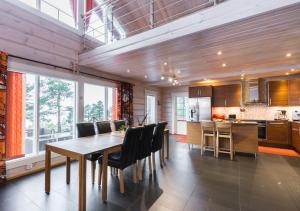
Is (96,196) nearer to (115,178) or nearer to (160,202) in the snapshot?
(115,178)

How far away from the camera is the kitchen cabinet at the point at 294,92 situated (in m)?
4.74

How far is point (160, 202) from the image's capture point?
2.04 m

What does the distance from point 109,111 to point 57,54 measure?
7.44 ft

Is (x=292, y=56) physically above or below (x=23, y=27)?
below

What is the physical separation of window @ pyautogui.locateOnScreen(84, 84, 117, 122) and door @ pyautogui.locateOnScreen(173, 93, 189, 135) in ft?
11.7

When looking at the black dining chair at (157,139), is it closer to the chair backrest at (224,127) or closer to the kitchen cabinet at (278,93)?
the chair backrest at (224,127)

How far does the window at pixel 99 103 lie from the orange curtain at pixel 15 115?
151 centimetres

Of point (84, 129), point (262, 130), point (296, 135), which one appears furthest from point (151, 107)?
point (296, 135)

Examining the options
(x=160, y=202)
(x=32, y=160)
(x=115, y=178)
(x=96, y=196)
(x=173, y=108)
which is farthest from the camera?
(x=173, y=108)

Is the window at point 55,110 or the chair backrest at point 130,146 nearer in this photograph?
the chair backrest at point 130,146

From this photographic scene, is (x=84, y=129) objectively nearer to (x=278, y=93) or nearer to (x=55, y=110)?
(x=55, y=110)

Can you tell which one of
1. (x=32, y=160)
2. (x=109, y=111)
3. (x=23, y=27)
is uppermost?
(x=23, y=27)

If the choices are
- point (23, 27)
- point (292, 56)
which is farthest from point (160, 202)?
point (292, 56)

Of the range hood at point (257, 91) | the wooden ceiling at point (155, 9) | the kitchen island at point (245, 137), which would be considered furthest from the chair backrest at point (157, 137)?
the range hood at point (257, 91)
